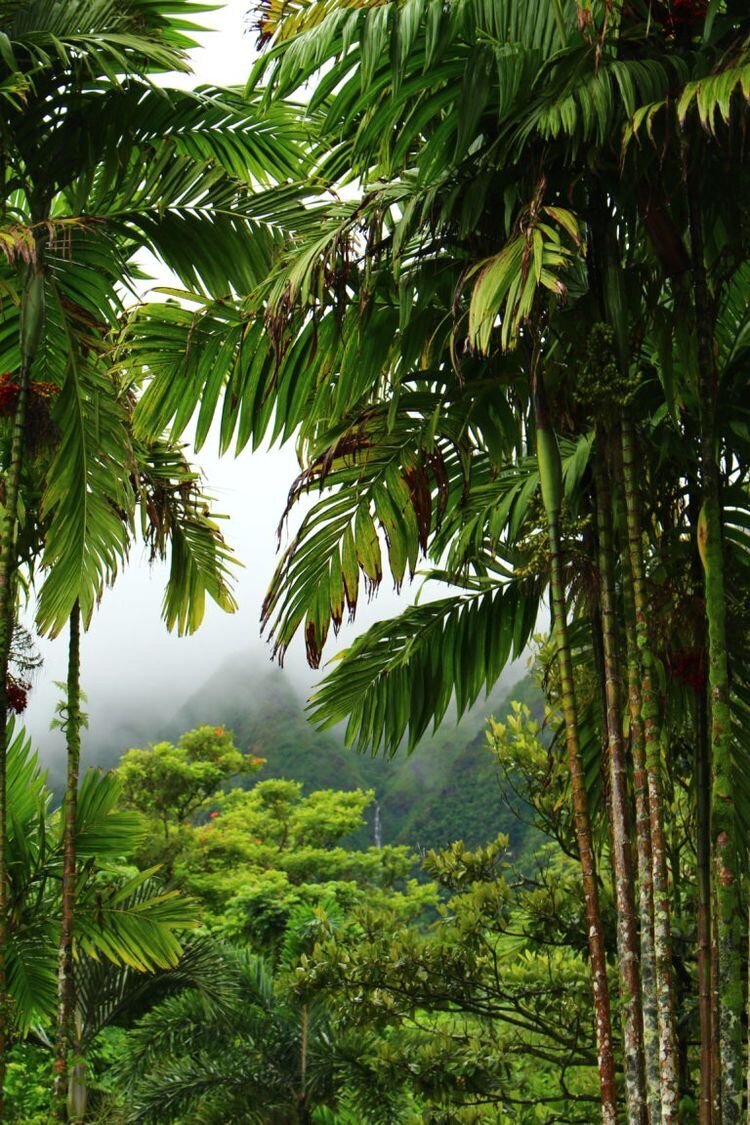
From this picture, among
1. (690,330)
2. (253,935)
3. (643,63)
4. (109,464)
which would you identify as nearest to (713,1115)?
(690,330)

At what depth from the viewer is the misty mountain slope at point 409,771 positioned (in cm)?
4962

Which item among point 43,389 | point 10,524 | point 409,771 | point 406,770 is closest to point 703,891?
point 10,524

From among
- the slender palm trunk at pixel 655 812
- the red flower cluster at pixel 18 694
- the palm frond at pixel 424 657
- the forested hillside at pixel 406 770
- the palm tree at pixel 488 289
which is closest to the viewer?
the slender palm trunk at pixel 655 812

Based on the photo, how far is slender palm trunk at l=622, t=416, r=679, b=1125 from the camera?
3.02 m

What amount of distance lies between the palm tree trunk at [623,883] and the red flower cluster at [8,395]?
2.40 meters

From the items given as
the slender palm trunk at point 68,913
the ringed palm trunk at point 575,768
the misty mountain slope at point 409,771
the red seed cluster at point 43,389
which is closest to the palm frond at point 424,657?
the slender palm trunk at point 68,913

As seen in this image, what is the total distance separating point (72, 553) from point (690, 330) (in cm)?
255

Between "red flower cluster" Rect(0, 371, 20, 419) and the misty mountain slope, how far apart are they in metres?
36.1

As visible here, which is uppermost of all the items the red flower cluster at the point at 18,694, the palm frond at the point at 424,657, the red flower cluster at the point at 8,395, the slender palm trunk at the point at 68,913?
the red flower cluster at the point at 8,395

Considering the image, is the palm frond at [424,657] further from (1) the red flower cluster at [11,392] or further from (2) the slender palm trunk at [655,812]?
(2) the slender palm trunk at [655,812]

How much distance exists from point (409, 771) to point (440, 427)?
6411cm

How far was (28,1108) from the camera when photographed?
40.5ft

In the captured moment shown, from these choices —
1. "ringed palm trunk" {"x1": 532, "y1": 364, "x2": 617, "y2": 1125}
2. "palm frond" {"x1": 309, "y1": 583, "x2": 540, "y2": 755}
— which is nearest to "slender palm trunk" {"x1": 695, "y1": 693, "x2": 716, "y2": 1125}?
"ringed palm trunk" {"x1": 532, "y1": 364, "x2": 617, "y2": 1125}

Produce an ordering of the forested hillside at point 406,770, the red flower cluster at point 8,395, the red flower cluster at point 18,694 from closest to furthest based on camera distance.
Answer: the red flower cluster at point 8,395
the red flower cluster at point 18,694
the forested hillside at point 406,770
